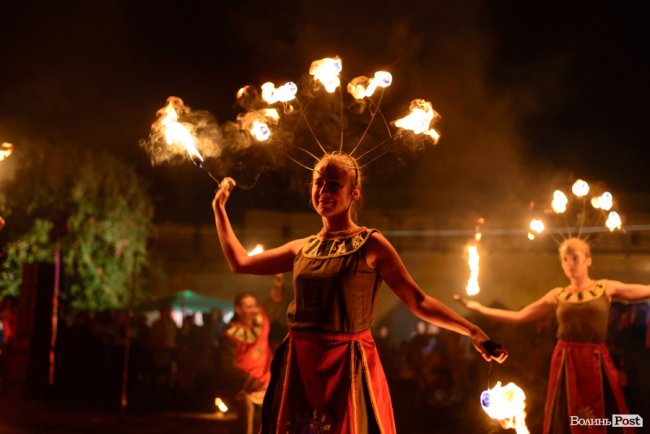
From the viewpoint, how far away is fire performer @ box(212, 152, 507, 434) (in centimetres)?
320

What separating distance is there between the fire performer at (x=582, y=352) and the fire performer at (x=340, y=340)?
2.25 m

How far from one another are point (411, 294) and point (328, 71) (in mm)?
1929

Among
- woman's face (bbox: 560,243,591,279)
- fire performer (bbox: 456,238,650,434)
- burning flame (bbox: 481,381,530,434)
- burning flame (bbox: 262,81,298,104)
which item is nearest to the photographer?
burning flame (bbox: 481,381,530,434)

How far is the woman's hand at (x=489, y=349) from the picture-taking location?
10.2ft

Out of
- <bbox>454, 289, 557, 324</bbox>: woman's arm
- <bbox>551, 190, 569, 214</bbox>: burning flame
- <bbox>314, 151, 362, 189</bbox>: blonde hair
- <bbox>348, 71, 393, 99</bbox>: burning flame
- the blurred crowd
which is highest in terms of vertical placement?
<bbox>348, 71, 393, 99</bbox>: burning flame

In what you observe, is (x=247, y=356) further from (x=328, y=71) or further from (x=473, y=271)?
(x=328, y=71)

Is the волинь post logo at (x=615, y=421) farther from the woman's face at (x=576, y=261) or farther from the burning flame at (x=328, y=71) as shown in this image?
the burning flame at (x=328, y=71)

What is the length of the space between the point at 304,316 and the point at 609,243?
19.4 m

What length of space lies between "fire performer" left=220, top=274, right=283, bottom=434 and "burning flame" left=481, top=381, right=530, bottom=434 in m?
2.45

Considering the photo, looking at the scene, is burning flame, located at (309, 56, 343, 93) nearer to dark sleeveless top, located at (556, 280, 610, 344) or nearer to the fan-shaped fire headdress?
the fan-shaped fire headdress

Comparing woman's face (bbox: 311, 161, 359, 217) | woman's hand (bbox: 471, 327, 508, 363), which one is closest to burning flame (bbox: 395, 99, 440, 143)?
woman's face (bbox: 311, 161, 359, 217)

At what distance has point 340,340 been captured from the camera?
10.7 feet

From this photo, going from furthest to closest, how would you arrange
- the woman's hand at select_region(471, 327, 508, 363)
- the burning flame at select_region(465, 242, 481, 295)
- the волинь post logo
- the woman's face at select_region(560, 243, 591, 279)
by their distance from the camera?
the woman's face at select_region(560, 243, 591, 279)
the burning flame at select_region(465, 242, 481, 295)
the волинь post logo
the woman's hand at select_region(471, 327, 508, 363)

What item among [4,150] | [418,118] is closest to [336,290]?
[418,118]
